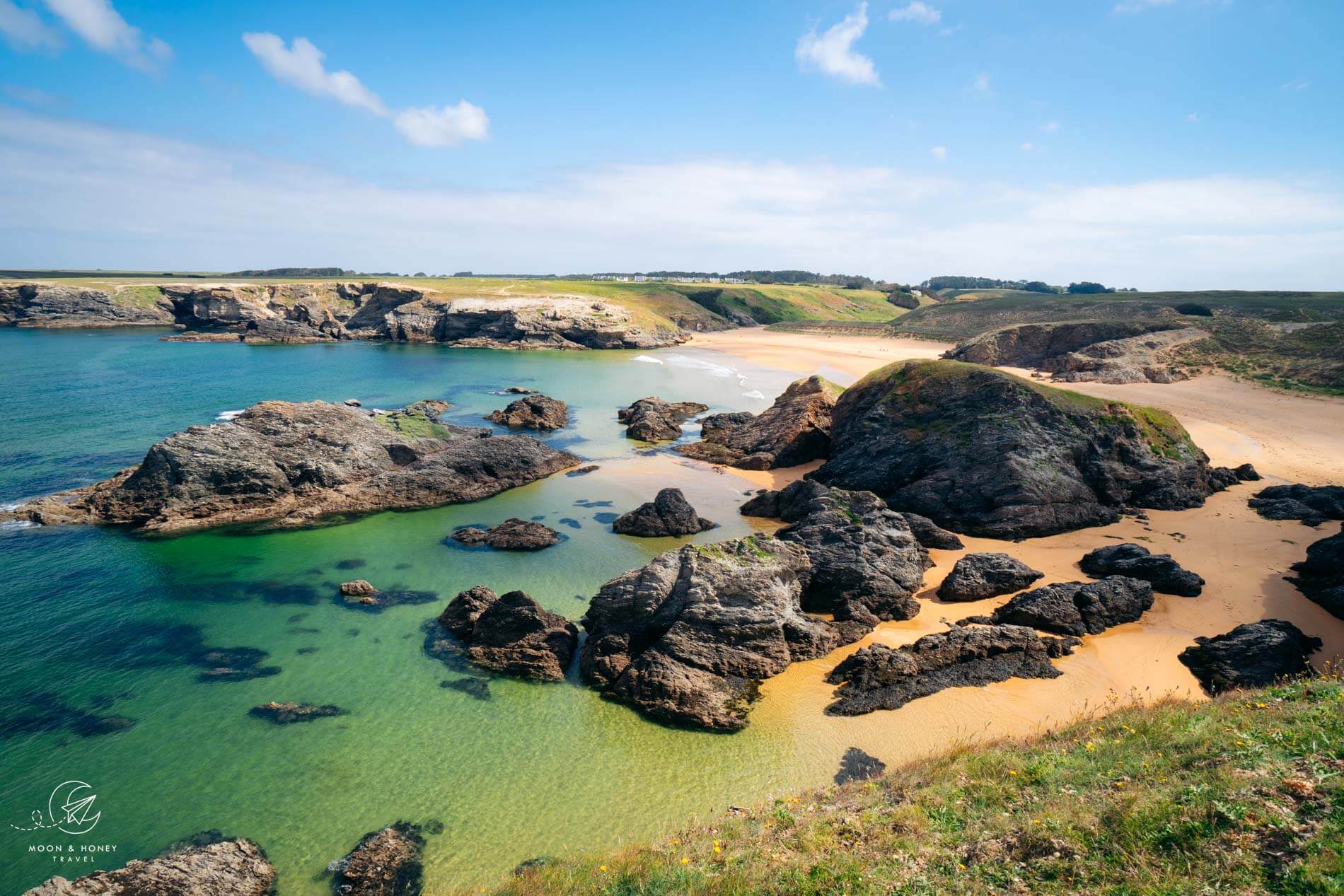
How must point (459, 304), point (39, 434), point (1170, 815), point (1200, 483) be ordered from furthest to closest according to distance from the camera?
point (459, 304) < point (39, 434) < point (1200, 483) < point (1170, 815)

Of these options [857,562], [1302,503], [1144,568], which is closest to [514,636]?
[857,562]

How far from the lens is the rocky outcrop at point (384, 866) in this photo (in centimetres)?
980

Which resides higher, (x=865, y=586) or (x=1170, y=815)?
(x=1170, y=815)

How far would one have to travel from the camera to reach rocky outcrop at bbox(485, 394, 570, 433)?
43.5 metres

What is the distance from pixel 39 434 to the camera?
36.6 metres

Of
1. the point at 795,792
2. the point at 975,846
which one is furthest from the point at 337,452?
the point at 975,846

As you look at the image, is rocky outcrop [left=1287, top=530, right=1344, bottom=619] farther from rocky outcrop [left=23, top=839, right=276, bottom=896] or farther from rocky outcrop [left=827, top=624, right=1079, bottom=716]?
rocky outcrop [left=23, top=839, right=276, bottom=896]

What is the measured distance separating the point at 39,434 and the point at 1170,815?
5334cm

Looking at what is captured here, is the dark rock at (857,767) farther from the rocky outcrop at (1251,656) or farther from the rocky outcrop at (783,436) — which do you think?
the rocky outcrop at (783,436)

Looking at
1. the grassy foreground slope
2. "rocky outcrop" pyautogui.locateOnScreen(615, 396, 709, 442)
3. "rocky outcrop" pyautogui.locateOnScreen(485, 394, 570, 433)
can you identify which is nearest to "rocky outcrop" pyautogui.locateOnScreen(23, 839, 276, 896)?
the grassy foreground slope

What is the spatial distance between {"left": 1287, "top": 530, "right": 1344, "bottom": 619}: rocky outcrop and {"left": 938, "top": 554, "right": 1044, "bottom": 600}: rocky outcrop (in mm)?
6996

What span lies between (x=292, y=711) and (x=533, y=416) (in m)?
31.3

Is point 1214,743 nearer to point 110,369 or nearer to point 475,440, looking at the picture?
point 475,440

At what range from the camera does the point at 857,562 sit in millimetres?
18625
